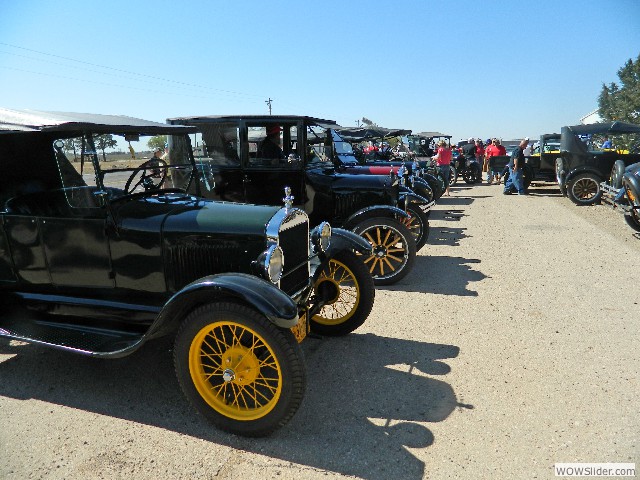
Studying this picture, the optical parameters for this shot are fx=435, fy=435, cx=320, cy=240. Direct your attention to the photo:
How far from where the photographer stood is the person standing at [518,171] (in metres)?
13.5

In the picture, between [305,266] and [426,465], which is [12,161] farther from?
[426,465]

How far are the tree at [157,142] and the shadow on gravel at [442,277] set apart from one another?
297 cm

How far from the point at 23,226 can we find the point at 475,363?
3604 millimetres

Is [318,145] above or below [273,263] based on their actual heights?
above

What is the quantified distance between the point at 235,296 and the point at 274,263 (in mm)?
384

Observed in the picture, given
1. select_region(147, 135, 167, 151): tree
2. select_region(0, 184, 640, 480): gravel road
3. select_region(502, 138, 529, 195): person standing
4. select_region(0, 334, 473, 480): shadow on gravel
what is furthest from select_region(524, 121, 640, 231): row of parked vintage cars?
select_region(147, 135, 167, 151): tree

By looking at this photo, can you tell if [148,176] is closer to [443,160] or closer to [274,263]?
[274,263]

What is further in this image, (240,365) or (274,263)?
(274,263)

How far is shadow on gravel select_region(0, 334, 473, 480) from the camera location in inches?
95.0

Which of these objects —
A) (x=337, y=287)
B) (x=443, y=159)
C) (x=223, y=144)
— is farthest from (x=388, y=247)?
(x=443, y=159)

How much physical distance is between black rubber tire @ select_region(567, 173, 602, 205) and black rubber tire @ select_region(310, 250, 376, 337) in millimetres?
9932

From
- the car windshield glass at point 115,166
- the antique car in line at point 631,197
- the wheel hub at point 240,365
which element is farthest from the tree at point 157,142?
the antique car in line at point 631,197

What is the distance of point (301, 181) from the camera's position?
5598 mm

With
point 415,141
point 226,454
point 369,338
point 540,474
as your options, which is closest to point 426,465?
point 540,474
